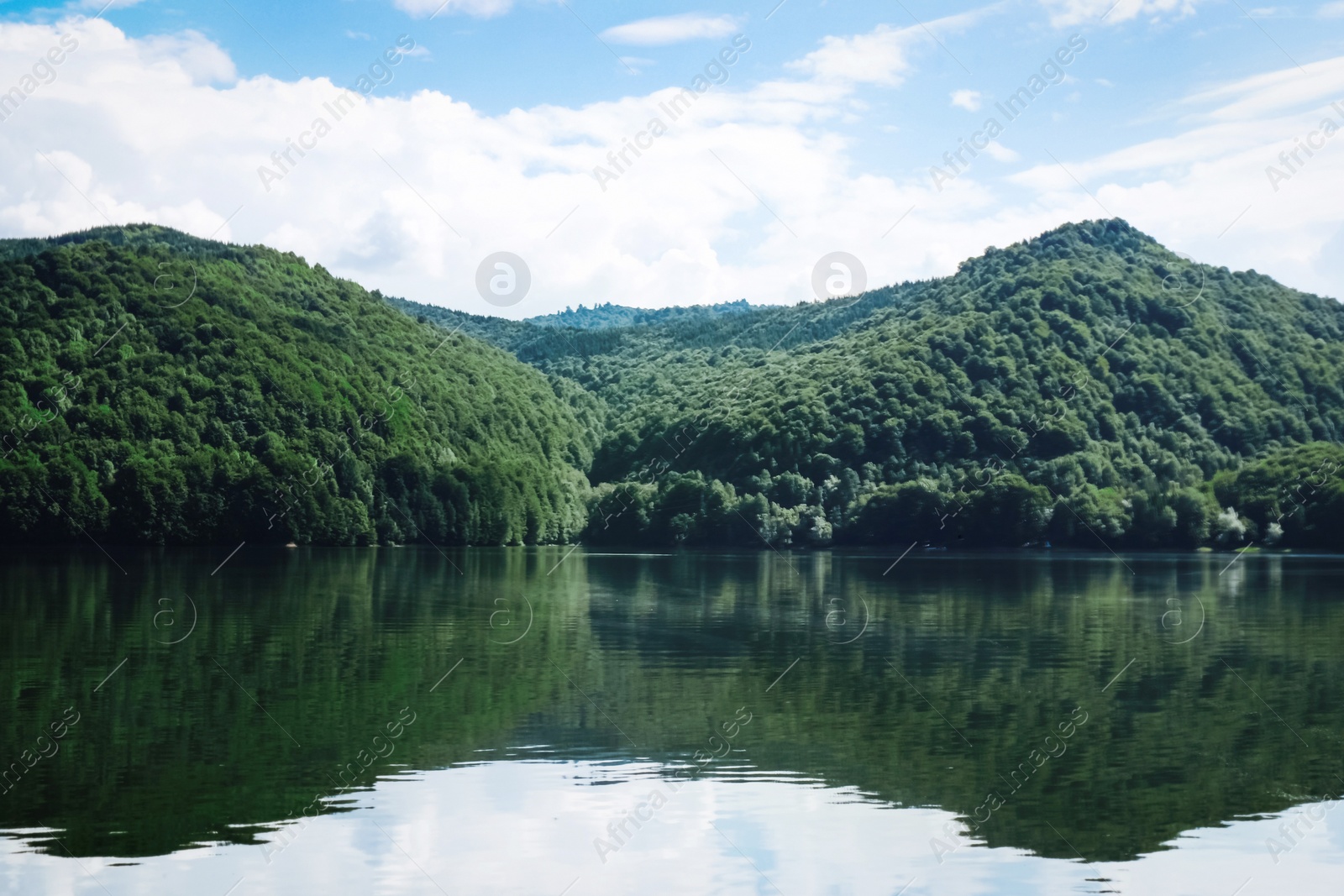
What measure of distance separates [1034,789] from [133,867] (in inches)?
511

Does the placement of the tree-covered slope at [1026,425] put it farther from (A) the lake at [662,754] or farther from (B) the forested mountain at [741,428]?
(A) the lake at [662,754]

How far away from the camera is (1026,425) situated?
15800 cm

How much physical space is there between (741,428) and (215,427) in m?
66.4

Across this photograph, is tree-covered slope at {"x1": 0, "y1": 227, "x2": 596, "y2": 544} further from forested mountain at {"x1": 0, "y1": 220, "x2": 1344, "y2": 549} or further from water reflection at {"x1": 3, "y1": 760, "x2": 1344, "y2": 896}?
water reflection at {"x1": 3, "y1": 760, "x2": 1344, "y2": 896}

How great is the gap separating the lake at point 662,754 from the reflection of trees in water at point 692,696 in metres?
0.12

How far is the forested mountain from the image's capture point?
421 feet

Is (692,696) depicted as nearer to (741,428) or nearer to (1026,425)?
(1026,425)

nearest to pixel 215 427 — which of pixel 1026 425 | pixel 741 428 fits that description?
pixel 741 428

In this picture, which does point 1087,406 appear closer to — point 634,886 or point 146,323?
point 146,323

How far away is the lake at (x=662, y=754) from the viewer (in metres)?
16.1

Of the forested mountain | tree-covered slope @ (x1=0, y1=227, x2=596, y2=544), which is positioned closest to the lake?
tree-covered slope @ (x1=0, y1=227, x2=596, y2=544)

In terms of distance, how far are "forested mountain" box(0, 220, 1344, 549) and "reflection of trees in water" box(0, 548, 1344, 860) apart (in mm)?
73444

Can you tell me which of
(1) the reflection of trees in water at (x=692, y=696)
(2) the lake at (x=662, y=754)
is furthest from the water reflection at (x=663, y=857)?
(1) the reflection of trees in water at (x=692, y=696)

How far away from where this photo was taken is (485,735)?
23.4 meters
